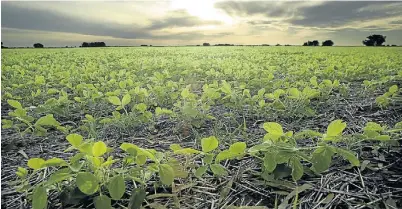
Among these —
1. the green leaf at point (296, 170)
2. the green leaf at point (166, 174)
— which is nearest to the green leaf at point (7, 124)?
the green leaf at point (166, 174)

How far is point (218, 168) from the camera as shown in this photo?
4.41 feet

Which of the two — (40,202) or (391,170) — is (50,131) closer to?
(40,202)

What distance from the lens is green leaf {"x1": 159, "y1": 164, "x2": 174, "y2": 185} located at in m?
1.23

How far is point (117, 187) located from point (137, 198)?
0.43ft

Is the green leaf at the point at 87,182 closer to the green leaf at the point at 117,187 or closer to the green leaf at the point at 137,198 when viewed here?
the green leaf at the point at 117,187

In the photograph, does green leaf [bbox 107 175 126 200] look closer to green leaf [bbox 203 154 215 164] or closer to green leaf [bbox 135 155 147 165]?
green leaf [bbox 135 155 147 165]

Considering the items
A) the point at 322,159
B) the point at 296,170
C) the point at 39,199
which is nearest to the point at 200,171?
the point at 296,170

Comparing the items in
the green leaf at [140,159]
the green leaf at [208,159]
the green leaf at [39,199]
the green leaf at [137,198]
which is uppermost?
the green leaf at [140,159]

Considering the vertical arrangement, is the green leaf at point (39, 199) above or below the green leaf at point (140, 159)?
below

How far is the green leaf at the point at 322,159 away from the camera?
1.27 meters

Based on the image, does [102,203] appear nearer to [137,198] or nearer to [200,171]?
[137,198]

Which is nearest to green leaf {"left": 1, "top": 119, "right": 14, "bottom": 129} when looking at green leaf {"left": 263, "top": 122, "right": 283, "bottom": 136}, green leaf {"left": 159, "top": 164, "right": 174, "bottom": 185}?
green leaf {"left": 159, "top": 164, "right": 174, "bottom": 185}

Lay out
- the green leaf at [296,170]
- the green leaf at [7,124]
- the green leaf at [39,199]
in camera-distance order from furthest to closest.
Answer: the green leaf at [7,124] < the green leaf at [296,170] < the green leaf at [39,199]

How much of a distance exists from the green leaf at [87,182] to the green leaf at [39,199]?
0.12 metres
